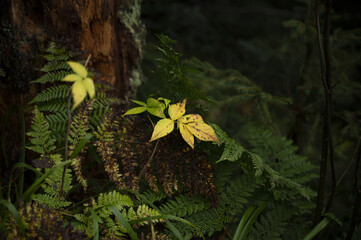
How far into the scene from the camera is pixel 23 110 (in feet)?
5.52

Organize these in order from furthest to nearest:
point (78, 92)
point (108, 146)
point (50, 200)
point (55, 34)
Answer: point (55, 34)
point (108, 146)
point (50, 200)
point (78, 92)

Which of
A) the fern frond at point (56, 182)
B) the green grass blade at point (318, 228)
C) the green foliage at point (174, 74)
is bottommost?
the green grass blade at point (318, 228)

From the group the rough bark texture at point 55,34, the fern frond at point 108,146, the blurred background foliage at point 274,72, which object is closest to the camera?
the fern frond at point 108,146

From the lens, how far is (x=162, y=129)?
4.34 ft

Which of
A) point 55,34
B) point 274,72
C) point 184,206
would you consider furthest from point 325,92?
point 55,34

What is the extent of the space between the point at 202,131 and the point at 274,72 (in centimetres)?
201

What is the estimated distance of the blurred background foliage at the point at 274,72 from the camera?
229cm

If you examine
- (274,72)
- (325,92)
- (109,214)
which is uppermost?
(325,92)

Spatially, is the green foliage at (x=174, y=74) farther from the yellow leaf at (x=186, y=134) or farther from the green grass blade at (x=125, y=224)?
the green grass blade at (x=125, y=224)

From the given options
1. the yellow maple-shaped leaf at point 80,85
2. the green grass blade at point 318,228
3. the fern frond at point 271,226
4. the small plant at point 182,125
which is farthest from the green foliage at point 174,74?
the green grass blade at point 318,228

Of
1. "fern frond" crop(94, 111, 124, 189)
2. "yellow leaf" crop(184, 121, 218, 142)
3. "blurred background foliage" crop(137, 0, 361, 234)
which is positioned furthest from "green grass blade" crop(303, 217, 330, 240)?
"fern frond" crop(94, 111, 124, 189)

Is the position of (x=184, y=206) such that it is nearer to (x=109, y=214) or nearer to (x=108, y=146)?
(x=109, y=214)

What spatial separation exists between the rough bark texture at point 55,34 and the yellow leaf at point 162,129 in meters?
0.61

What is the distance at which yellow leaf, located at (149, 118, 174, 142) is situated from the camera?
1304mm
